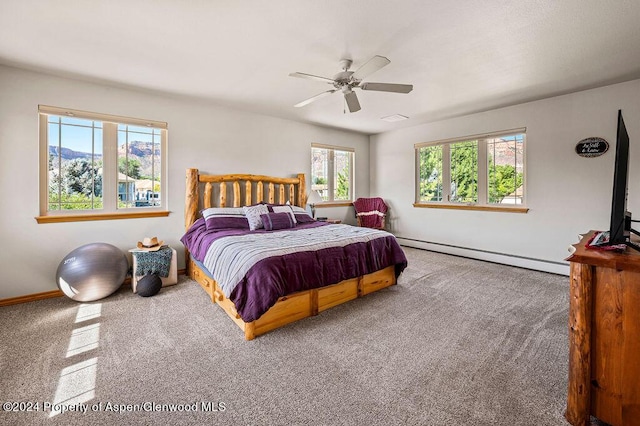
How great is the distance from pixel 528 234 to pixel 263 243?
4019 mm

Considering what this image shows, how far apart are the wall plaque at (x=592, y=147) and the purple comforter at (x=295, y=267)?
9.43 feet

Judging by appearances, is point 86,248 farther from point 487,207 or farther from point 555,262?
point 555,262

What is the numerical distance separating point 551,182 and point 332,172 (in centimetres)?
368

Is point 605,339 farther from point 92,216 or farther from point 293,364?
point 92,216

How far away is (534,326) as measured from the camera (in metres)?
2.53

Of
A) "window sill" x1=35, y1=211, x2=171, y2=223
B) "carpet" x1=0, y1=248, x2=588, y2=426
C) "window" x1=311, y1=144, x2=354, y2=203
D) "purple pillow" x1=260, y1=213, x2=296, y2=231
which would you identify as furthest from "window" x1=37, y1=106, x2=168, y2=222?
"window" x1=311, y1=144, x2=354, y2=203

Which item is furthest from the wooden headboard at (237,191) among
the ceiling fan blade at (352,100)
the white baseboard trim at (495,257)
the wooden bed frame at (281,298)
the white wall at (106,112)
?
the white baseboard trim at (495,257)

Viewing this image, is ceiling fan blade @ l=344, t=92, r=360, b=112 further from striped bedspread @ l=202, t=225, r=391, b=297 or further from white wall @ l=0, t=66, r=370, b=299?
white wall @ l=0, t=66, r=370, b=299

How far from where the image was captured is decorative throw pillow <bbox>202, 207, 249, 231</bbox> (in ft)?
12.0

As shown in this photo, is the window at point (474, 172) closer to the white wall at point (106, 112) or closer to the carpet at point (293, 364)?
the carpet at point (293, 364)

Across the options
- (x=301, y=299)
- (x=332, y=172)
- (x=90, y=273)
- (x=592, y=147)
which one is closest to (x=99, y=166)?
(x=90, y=273)

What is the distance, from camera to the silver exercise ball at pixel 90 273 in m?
2.96

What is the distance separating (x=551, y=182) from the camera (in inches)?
160

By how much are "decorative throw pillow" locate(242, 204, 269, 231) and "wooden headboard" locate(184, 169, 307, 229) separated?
520mm
